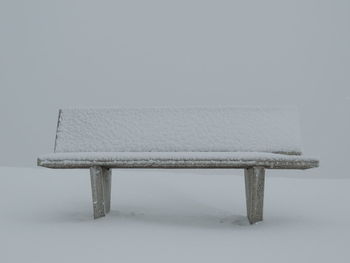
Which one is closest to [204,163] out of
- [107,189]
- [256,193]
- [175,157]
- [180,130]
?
[175,157]

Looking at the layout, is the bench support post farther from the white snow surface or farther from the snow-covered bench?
the white snow surface

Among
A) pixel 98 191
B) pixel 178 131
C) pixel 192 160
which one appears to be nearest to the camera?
pixel 192 160

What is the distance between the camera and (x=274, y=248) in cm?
282

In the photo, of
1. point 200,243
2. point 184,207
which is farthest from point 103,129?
point 200,243

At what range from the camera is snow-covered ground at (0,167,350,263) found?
8.80 feet

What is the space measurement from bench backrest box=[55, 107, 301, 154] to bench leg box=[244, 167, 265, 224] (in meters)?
0.42

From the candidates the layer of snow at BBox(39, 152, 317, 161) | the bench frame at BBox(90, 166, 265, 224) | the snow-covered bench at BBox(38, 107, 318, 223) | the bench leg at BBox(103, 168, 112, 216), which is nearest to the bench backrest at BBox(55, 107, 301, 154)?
the snow-covered bench at BBox(38, 107, 318, 223)

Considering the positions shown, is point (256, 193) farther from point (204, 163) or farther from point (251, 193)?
point (204, 163)

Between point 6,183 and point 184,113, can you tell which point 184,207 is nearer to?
point 184,113

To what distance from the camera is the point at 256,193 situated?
357cm

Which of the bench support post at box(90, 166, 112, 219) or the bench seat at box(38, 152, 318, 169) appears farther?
the bench support post at box(90, 166, 112, 219)

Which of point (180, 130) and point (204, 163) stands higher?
point (180, 130)

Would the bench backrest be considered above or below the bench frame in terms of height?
above

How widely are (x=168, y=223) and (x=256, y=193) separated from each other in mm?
670
